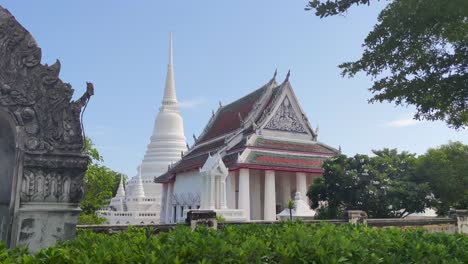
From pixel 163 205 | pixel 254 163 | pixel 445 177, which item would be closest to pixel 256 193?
pixel 254 163

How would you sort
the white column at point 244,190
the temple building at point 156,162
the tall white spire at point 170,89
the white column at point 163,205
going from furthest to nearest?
the tall white spire at point 170,89 < the temple building at point 156,162 < the white column at point 163,205 < the white column at point 244,190

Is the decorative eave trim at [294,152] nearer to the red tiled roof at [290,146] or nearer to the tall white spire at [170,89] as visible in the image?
the red tiled roof at [290,146]

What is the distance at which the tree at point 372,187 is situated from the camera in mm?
18469

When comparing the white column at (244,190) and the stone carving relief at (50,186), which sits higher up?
the white column at (244,190)

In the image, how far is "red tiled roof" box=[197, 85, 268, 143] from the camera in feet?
94.0

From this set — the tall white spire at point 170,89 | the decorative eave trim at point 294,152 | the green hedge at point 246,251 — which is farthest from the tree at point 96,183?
the green hedge at point 246,251

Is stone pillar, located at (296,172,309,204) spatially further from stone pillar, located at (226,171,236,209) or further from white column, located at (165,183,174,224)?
white column, located at (165,183,174,224)

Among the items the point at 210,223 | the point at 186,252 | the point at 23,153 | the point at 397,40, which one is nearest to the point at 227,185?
the point at 210,223

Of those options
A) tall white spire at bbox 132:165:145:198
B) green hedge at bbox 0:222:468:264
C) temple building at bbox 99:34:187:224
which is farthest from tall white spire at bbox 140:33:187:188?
green hedge at bbox 0:222:468:264

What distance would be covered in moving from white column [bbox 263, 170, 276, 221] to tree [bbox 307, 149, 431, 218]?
3.83 metres

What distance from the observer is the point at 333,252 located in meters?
3.86

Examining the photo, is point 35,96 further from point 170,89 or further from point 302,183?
point 170,89

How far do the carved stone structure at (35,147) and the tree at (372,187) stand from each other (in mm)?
15199

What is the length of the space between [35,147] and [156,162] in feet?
96.9
